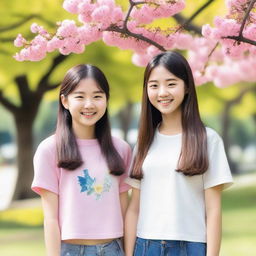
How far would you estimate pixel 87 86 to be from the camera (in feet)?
10.5

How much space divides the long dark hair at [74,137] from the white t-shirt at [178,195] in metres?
0.22

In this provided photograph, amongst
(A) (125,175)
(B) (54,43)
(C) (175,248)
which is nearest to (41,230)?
(B) (54,43)

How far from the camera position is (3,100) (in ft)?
42.6

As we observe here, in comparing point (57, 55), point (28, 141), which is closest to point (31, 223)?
point (28, 141)

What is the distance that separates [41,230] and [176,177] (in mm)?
8137

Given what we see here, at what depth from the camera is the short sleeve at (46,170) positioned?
3.14m

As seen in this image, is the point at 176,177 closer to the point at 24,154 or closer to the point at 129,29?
the point at 129,29

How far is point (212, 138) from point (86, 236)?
0.79 metres

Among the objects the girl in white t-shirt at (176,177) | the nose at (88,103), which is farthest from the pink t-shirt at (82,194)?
the nose at (88,103)

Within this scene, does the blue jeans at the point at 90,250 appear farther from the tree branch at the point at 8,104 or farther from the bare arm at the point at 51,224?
the tree branch at the point at 8,104

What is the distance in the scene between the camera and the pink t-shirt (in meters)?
3.14

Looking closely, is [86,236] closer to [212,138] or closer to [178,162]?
[178,162]

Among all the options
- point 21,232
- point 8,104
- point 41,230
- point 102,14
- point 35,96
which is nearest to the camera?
point 102,14

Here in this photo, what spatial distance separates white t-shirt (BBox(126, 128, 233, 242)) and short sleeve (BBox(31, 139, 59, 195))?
0.47m
